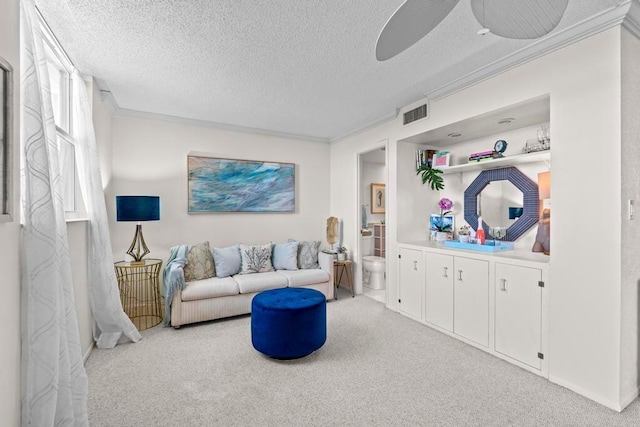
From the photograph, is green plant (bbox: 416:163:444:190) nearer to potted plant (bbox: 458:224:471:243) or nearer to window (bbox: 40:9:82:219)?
potted plant (bbox: 458:224:471:243)

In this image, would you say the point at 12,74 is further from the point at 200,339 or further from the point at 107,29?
the point at 200,339

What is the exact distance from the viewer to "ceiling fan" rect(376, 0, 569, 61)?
1.15 metres

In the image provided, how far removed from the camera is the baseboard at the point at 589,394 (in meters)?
1.93

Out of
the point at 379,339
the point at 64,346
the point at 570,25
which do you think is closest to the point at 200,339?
the point at 64,346

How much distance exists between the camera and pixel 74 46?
227 cm

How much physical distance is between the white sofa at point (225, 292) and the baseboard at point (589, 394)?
2.55 m

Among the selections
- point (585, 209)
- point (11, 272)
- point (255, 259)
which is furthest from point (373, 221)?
point (11, 272)

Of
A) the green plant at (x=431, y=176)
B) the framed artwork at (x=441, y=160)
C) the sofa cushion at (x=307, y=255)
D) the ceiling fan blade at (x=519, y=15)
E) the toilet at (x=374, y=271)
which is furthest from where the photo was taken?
the toilet at (x=374, y=271)

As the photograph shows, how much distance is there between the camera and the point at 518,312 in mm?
2471

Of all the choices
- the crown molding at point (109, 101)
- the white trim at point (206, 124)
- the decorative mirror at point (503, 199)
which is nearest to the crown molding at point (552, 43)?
the decorative mirror at point (503, 199)

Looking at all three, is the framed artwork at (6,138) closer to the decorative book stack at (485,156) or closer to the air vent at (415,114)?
the air vent at (415,114)

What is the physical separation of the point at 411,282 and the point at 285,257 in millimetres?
1657

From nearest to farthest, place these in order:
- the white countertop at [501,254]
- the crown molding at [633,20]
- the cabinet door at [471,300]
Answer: the crown molding at [633,20] < the white countertop at [501,254] < the cabinet door at [471,300]

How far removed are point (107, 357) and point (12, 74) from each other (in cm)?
227
